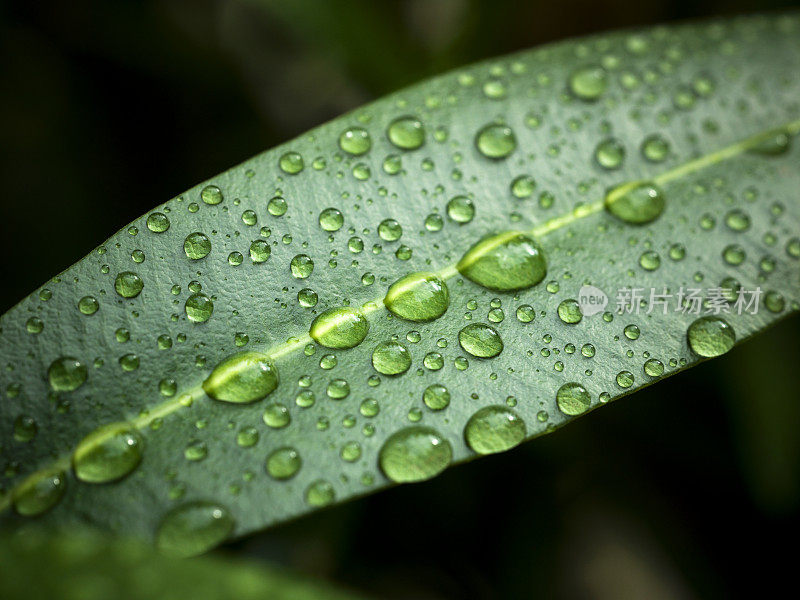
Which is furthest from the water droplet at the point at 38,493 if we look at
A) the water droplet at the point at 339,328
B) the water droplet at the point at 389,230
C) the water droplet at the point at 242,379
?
the water droplet at the point at 389,230

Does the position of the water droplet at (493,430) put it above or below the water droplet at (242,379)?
below

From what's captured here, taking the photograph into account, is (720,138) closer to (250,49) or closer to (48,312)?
(48,312)

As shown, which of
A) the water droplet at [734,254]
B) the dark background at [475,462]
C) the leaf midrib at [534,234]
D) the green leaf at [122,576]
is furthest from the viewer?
the dark background at [475,462]

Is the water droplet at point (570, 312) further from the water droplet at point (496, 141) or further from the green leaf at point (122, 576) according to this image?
the green leaf at point (122, 576)

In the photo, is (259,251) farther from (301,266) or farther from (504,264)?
(504,264)

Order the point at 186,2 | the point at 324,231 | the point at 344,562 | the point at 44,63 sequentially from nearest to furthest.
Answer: the point at 324,231 < the point at 344,562 < the point at 44,63 < the point at 186,2

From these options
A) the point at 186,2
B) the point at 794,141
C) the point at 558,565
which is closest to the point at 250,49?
the point at 186,2
